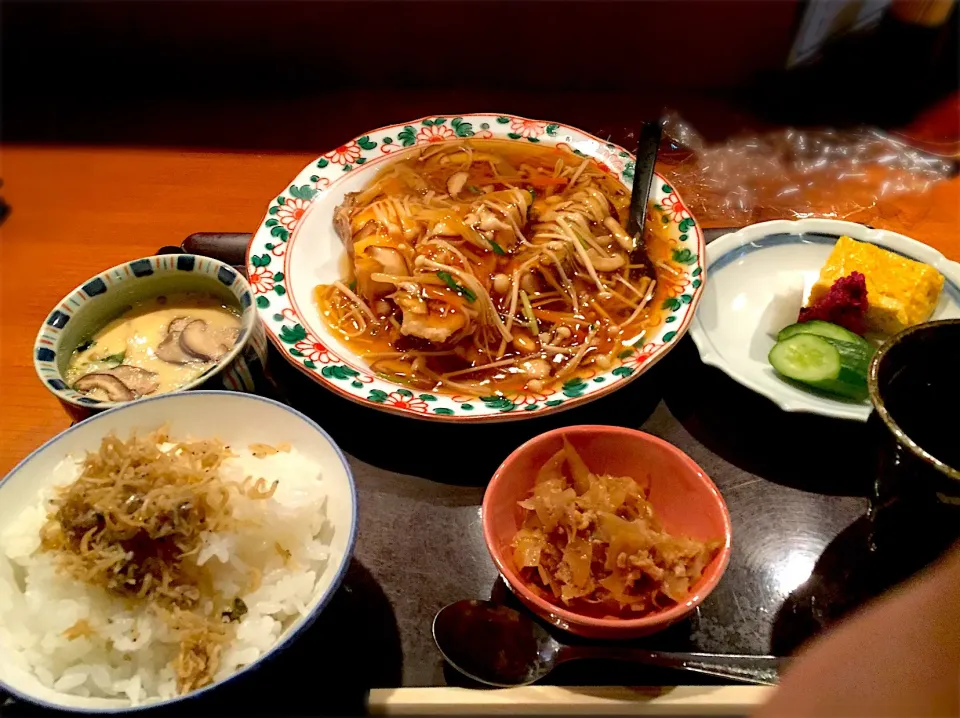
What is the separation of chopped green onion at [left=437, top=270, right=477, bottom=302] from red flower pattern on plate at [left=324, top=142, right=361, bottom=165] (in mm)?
730

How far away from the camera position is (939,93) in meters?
3.21

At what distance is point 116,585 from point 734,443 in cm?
138

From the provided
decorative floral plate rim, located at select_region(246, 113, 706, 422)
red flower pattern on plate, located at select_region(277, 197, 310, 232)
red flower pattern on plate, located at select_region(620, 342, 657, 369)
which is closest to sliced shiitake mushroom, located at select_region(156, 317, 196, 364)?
decorative floral plate rim, located at select_region(246, 113, 706, 422)

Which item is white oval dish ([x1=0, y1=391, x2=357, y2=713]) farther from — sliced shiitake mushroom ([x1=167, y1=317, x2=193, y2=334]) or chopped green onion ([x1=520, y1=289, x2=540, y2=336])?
chopped green onion ([x1=520, y1=289, x2=540, y2=336])

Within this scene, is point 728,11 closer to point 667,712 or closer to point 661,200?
point 661,200

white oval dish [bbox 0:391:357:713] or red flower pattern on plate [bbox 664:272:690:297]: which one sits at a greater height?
red flower pattern on plate [bbox 664:272:690:297]

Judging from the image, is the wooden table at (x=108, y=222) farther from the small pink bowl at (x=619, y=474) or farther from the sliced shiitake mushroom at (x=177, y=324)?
the small pink bowl at (x=619, y=474)

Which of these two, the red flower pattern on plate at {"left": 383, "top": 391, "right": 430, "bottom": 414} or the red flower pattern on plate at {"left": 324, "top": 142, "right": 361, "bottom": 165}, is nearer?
the red flower pattern on plate at {"left": 383, "top": 391, "right": 430, "bottom": 414}

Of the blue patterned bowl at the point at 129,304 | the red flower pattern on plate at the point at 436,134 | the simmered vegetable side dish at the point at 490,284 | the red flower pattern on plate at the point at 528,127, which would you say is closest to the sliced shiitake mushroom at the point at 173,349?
the blue patterned bowl at the point at 129,304

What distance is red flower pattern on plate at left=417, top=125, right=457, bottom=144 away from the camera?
2.52 metres

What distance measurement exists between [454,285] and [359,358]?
345mm

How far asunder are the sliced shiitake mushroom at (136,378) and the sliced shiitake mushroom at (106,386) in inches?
0.7

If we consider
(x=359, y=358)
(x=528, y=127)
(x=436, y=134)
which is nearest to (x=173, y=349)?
(x=359, y=358)

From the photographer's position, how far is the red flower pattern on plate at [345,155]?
238cm
